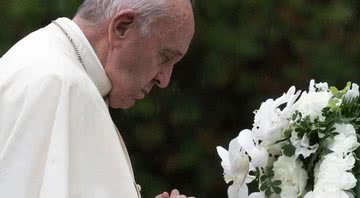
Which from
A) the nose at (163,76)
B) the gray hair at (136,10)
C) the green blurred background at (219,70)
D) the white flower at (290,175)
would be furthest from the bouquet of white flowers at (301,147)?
the green blurred background at (219,70)

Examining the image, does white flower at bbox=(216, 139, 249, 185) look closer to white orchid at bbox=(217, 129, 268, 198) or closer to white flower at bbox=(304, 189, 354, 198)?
white orchid at bbox=(217, 129, 268, 198)

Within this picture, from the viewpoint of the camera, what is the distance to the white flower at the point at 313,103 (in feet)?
9.32

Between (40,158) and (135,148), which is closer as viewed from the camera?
(40,158)

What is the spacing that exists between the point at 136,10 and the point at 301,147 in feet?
1.82

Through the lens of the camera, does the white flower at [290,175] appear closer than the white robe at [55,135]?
No

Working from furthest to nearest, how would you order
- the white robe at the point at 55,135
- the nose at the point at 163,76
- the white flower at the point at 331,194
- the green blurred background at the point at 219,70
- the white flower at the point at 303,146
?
the green blurred background at the point at 219,70 < the nose at the point at 163,76 < the white flower at the point at 303,146 < the white flower at the point at 331,194 < the white robe at the point at 55,135

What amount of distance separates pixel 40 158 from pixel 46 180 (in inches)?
2.3

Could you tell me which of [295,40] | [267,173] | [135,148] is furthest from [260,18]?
[267,173]

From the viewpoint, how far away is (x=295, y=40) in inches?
193

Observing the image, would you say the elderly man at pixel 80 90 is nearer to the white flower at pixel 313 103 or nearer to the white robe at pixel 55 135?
the white robe at pixel 55 135

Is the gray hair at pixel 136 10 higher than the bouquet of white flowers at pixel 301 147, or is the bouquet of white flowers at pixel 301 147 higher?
the gray hair at pixel 136 10

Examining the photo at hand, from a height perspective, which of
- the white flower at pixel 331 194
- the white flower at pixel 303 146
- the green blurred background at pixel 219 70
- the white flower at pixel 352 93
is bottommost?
the green blurred background at pixel 219 70

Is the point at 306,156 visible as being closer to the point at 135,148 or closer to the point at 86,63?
the point at 86,63

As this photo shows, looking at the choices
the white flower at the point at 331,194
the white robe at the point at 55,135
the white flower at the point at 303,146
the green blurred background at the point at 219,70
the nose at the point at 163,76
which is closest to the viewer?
the white robe at the point at 55,135
